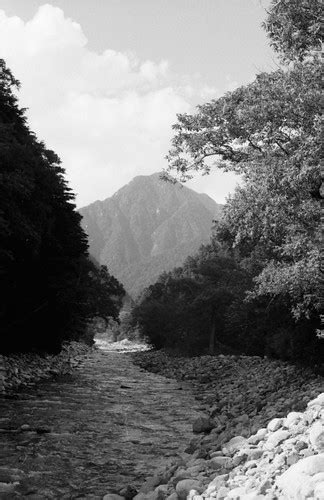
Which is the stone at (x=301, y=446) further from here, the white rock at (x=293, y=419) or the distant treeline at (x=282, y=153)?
the distant treeline at (x=282, y=153)

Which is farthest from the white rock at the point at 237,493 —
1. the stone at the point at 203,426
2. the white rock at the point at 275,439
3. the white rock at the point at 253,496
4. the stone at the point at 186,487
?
the stone at the point at 203,426

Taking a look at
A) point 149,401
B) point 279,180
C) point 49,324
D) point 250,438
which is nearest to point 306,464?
point 250,438

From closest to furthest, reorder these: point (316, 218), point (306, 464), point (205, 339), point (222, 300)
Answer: point (306, 464) < point (316, 218) < point (222, 300) < point (205, 339)

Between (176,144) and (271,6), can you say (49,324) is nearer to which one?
(176,144)

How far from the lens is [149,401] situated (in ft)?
65.2

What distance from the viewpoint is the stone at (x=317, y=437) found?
23.3 ft

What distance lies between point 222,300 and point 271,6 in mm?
→ 38197

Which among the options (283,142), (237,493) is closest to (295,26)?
(283,142)

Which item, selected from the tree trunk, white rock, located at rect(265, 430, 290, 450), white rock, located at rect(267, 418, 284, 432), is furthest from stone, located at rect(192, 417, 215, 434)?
the tree trunk

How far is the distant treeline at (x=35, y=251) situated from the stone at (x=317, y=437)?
15233mm

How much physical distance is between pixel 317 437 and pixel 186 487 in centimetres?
242

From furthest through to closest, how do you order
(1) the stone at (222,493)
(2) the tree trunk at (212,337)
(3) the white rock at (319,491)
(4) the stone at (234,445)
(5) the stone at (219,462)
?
(2) the tree trunk at (212,337) < (4) the stone at (234,445) < (5) the stone at (219,462) < (1) the stone at (222,493) < (3) the white rock at (319,491)

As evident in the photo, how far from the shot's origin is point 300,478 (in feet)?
19.3

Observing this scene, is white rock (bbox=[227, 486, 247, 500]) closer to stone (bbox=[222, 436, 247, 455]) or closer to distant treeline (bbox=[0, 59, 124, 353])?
stone (bbox=[222, 436, 247, 455])
